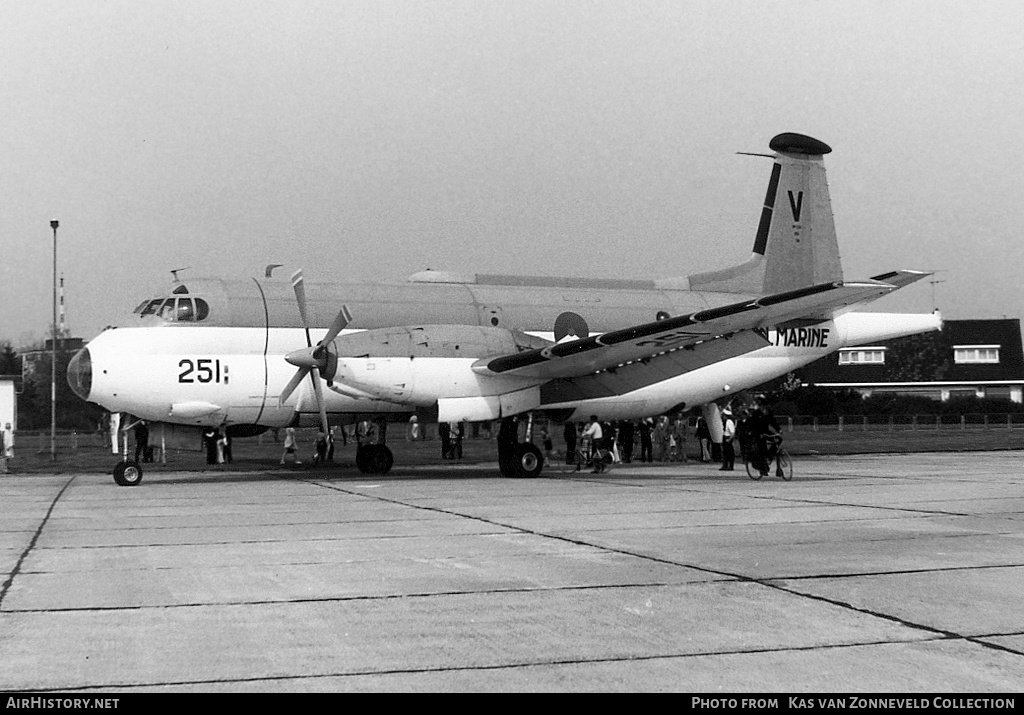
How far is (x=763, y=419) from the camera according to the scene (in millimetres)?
22125

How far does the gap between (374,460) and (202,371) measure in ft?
16.9

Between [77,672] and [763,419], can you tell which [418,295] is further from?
[77,672]

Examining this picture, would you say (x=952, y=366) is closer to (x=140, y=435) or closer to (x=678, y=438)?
(x=678, y=438)

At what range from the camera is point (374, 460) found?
82.7 feet

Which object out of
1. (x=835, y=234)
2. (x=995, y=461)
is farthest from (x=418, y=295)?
(x=995, y=461)

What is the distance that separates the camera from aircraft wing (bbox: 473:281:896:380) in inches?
817

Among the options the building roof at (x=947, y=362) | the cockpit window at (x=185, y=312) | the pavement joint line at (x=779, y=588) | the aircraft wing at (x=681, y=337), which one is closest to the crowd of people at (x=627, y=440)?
the aircraft wing at (x=681, y=337)

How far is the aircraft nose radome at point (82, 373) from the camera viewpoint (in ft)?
68.1

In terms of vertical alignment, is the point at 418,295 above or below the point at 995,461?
above

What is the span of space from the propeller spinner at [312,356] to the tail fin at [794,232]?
10510 mm

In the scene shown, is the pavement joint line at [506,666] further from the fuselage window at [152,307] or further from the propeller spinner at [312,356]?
the fuselage window at [152,307]

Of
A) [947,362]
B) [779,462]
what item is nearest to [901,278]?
[779,462]

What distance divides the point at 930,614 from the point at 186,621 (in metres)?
5.01
